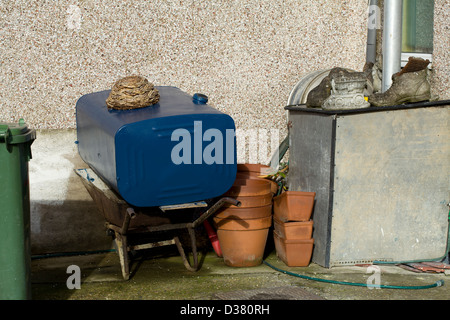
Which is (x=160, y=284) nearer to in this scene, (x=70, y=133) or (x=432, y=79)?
(x=70, y=133)

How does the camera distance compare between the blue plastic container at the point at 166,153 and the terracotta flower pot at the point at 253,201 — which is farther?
the terracotta flower pot at the point at 253,201

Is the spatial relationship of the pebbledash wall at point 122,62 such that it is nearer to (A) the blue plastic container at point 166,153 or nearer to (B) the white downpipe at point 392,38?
(B) the white downpipe at point 392,38

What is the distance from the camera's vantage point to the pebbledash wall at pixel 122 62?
5.80 meters

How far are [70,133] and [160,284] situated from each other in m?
1.99

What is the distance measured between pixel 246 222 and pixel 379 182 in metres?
1.34

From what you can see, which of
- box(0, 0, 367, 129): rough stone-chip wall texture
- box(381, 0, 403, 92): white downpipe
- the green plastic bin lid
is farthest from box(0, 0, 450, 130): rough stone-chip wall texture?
the green plastic bin lid

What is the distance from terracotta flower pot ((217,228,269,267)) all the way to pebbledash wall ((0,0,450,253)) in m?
1.35

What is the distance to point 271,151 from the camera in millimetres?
6402

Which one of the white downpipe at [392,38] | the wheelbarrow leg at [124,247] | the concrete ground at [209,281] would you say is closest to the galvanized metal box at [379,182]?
the concrete ground at [209,281]

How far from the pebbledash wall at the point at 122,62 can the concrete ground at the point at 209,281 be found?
60 centimetres

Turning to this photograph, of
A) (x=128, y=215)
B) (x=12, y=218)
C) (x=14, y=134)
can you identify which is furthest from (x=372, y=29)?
(x=12, y=218)

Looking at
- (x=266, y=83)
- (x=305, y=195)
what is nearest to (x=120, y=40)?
(x=266, y=83)

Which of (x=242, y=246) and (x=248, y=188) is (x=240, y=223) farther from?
(x=248, y=188)

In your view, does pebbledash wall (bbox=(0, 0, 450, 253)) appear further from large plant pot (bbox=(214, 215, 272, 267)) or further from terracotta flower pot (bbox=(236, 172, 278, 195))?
large plant pot (bbox=(214, 215, 272, 267))
